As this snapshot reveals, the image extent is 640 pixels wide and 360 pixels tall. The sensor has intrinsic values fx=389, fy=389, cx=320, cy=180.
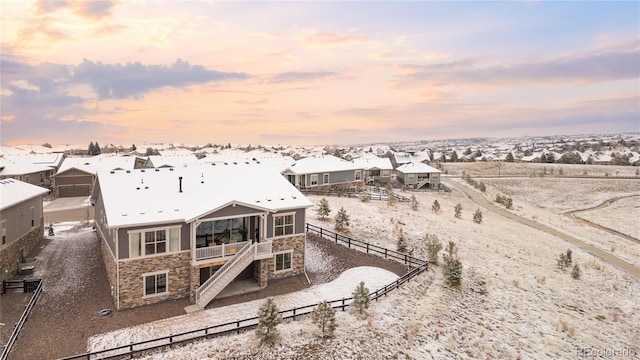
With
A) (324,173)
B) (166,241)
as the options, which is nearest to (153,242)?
(166,241)

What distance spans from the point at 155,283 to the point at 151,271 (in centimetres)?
71

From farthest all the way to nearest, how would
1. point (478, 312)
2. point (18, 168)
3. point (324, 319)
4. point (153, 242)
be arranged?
point (18, 168) < point (478, 312) < point (153, 242) < point (324, 319)

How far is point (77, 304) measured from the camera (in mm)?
20062

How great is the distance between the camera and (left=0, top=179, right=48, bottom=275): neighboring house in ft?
77.5

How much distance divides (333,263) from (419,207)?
25004mm

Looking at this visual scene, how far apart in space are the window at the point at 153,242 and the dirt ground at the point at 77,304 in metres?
2.82

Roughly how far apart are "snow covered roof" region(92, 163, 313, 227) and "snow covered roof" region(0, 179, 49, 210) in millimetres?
4542

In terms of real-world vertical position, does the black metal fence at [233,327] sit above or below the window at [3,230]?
below

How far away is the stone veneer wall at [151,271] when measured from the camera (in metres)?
19.7

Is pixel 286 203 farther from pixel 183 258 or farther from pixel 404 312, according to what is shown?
pixel 404 312

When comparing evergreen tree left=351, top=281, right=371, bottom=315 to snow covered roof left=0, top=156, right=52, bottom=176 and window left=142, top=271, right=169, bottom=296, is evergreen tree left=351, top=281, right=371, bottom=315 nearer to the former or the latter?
window left=142, top=271, right=169, bottom=296

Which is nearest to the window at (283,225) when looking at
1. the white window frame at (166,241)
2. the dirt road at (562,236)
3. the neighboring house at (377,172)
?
the white window frame at (166,241)

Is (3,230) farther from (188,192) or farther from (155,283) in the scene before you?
(188,192)

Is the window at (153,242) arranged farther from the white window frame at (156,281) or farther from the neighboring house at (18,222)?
the neighboring house at (18,222)
